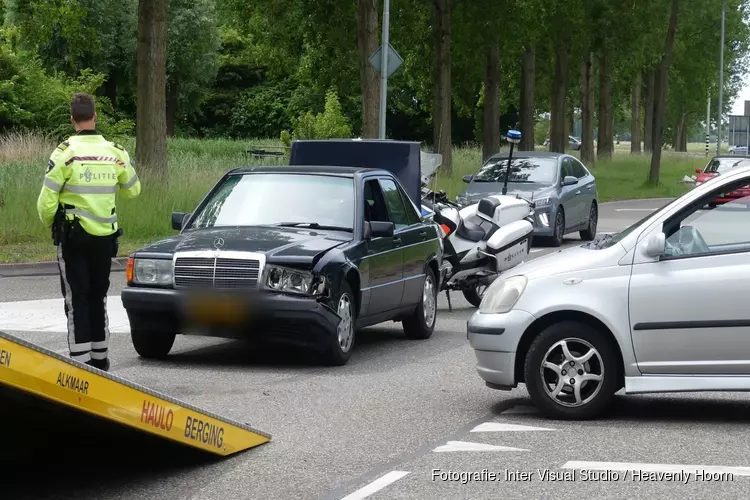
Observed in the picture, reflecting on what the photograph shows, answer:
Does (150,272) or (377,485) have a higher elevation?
(150,272)

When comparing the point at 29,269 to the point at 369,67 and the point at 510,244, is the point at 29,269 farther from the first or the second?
the point at 369,67

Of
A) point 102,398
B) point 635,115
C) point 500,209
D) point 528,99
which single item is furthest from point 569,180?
point 635,115

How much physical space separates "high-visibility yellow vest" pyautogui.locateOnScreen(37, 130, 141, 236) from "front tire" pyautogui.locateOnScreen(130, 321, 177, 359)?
4.60ft

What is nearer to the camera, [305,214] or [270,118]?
[305,214]

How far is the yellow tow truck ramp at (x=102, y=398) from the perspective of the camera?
575cm

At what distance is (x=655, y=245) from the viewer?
330 inches

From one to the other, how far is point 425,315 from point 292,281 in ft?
9.02

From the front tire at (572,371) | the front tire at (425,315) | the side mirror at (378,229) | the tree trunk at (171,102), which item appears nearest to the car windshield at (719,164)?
the front tire at (425,315)

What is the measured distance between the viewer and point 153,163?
25.1m

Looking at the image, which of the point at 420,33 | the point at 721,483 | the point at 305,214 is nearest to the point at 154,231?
the point at 305,214

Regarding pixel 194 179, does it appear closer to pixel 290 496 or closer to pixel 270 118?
pixel 290 496

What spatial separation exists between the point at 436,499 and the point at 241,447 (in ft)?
4.87

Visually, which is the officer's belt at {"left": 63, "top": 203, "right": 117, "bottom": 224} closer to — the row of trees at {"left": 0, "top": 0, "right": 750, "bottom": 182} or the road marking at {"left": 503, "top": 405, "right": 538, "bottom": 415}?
the road marking at {"left": 503, "top": 405, "right": 538, "bottom": 415}

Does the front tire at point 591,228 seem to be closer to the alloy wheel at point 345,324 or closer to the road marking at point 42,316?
the road marking at point 42,316
